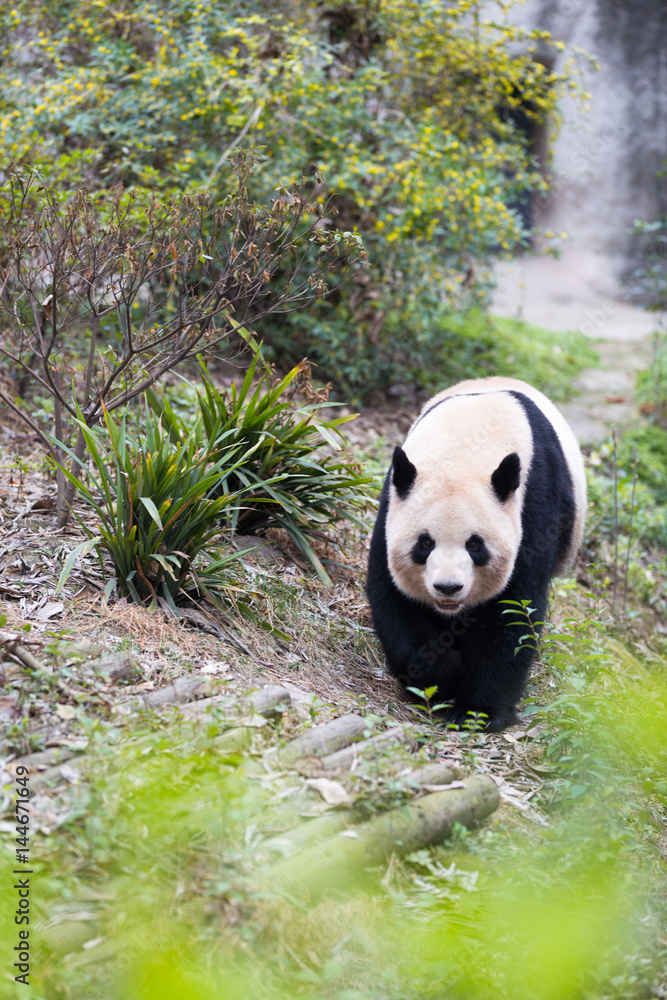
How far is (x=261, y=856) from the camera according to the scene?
8.32ft

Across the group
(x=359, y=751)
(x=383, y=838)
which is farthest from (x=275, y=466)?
(x=383, y=838)

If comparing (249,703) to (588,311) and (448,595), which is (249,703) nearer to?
(448,595)

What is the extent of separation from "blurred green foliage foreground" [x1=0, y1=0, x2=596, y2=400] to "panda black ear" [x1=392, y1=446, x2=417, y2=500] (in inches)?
157

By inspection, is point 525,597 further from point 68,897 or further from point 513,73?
point 513,73

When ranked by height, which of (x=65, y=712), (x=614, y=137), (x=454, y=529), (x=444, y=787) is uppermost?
(x=614, y=137)

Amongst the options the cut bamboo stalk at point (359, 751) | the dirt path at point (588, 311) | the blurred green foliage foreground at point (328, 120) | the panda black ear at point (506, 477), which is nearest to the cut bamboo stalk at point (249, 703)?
the cut bamboo stalk at point (359, 751)

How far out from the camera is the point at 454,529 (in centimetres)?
375

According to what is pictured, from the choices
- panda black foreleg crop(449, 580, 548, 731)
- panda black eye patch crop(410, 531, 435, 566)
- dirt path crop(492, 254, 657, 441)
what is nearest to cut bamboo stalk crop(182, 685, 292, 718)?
panda black eye patch crop(410, 531, 435, 566)

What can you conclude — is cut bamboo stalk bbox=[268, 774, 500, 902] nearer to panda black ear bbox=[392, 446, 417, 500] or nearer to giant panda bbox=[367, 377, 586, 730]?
giant panda bbox=[367, 377, 586, 730]

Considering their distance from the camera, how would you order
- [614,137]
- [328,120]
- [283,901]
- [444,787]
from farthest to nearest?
[614,137], [328,120], [444,787], [283,901]

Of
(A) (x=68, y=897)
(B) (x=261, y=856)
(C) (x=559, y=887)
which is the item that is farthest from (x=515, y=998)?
(A) (x=68, y=897)

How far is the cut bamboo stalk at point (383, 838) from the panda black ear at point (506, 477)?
126 cm

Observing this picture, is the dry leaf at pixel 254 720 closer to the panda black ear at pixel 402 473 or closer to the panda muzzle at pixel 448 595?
the panda muzzle at pixel 448 595

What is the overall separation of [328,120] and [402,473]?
5.18 m
